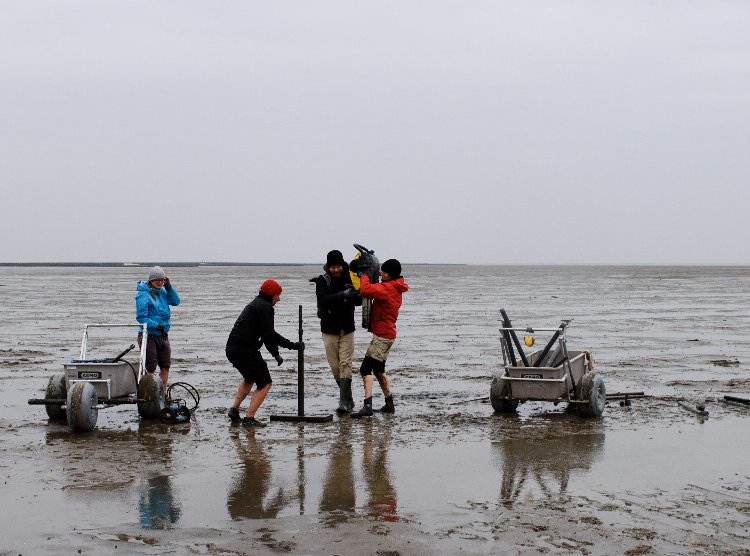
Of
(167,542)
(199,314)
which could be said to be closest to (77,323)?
(199,314)

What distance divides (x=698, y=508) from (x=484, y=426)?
382cm

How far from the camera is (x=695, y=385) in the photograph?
14.4 m

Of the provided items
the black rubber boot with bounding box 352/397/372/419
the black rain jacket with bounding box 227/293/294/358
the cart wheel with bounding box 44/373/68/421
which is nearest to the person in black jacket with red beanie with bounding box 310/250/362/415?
the black rubber boot with bounding box 352/397/372/419

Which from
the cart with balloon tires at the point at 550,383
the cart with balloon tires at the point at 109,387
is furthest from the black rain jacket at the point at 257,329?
the cart with balloon tires at the point at 550,383

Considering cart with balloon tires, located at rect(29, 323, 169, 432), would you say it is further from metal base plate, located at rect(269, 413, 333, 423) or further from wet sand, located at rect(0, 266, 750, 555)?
metal base plate, located at rect(269, 413, 333, 423)

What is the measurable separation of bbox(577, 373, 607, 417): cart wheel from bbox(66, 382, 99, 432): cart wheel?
217 inches

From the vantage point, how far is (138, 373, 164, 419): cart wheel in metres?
11.2

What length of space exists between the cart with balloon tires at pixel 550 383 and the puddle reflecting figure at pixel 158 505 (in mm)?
4702

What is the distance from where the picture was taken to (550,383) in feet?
37.5

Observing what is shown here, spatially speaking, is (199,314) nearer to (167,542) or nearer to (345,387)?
(345,387)

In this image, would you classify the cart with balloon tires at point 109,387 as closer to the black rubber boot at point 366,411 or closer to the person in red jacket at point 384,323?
the black rubber boot at point 366,411

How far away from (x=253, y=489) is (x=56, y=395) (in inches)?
171

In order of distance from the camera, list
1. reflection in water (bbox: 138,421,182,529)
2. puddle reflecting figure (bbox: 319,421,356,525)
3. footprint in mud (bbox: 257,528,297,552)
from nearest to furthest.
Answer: footprint in mud (bbox: 257,528,297,552) → reflection in water (bbox: 138,421,182,529) → puddle reflecting figure (bbox: 319,421,356,525)

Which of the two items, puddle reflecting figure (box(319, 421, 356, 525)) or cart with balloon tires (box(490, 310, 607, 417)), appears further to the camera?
cart with balloon tires (box(490, 310, 607, 417))
